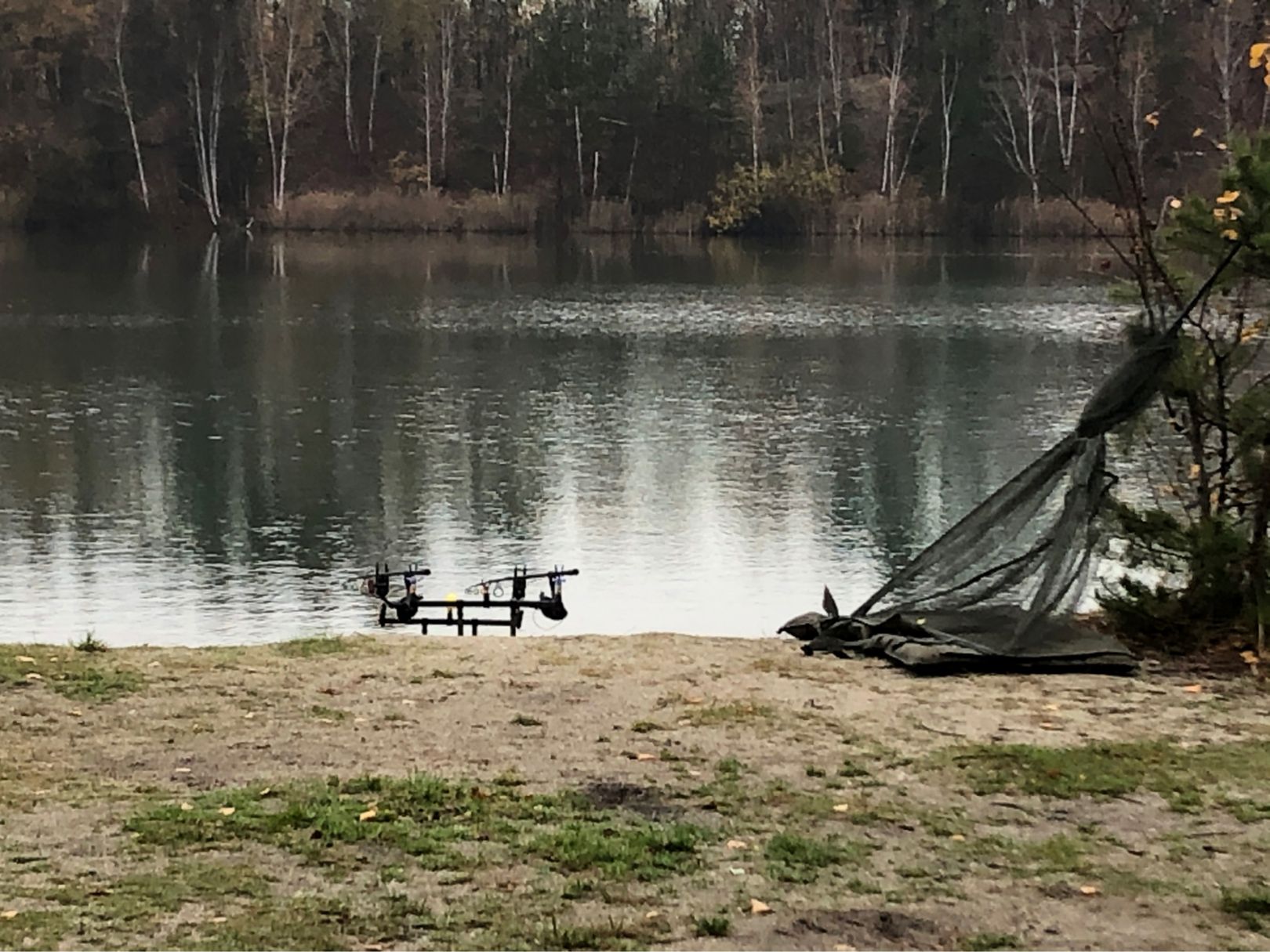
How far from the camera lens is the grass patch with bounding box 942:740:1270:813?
6.82 metres

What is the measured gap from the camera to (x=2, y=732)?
25.3ft

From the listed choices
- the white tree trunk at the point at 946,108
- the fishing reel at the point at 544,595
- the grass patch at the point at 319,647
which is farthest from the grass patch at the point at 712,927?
the white tree trunk at the point at 946,108

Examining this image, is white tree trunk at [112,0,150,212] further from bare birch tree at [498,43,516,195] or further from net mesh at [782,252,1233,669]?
net mesh at [782,252,1233,669]

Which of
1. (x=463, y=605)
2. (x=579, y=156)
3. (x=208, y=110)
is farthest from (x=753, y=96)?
(x=463, y=605)

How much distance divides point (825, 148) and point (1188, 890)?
2739 inches

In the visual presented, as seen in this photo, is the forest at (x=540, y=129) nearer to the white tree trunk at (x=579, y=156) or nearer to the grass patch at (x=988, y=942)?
the white tree trunk at (x=579, y=156)

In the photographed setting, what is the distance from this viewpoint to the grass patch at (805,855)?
5.59m

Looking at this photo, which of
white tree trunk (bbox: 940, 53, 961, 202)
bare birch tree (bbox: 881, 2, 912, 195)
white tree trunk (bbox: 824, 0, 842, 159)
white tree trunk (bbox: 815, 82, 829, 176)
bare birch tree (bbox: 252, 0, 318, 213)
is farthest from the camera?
white tree trunk (bbox: 824, 0, 842, 159)

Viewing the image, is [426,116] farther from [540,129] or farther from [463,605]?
[463,605]

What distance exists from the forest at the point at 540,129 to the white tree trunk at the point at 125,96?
195 millimetres

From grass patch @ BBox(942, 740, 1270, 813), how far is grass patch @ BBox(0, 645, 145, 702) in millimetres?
4079

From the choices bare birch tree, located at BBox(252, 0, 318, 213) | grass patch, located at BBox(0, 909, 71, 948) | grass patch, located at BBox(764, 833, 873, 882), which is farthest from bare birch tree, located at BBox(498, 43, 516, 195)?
grass patch, located at BBox(0, 909, 71, 948)

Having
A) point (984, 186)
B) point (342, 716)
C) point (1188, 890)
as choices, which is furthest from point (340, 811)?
point (984, 186)

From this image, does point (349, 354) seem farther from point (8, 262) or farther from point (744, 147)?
point (744, 147)
